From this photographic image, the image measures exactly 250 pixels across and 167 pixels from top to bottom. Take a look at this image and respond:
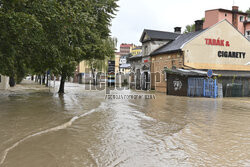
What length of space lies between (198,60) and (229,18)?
20228 millimetres

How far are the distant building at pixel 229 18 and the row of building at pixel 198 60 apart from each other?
7.13 m

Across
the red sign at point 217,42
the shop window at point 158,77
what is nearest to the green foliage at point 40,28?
the red sign at point 217,42

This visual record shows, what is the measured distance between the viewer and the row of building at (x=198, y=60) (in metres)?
23.5

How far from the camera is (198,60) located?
1052 inches

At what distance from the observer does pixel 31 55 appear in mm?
11578

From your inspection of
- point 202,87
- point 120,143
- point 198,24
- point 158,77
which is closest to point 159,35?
point 198,24

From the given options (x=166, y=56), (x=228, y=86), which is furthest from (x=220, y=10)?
(x=228, y=86)

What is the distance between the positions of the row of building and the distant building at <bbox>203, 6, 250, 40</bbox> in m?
7.13

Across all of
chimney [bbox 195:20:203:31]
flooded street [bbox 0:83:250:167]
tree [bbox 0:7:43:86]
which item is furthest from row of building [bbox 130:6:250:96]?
tree [bbox 0:7:43:86]

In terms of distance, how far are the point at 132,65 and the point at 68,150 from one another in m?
35.2

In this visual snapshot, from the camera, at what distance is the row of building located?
2355 centimetres

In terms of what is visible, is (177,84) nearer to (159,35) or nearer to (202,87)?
(202,87)

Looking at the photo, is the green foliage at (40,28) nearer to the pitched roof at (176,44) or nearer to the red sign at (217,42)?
the pitched roof at (176,44)

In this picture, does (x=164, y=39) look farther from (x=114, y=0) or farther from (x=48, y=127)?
(x=48, y=127)
